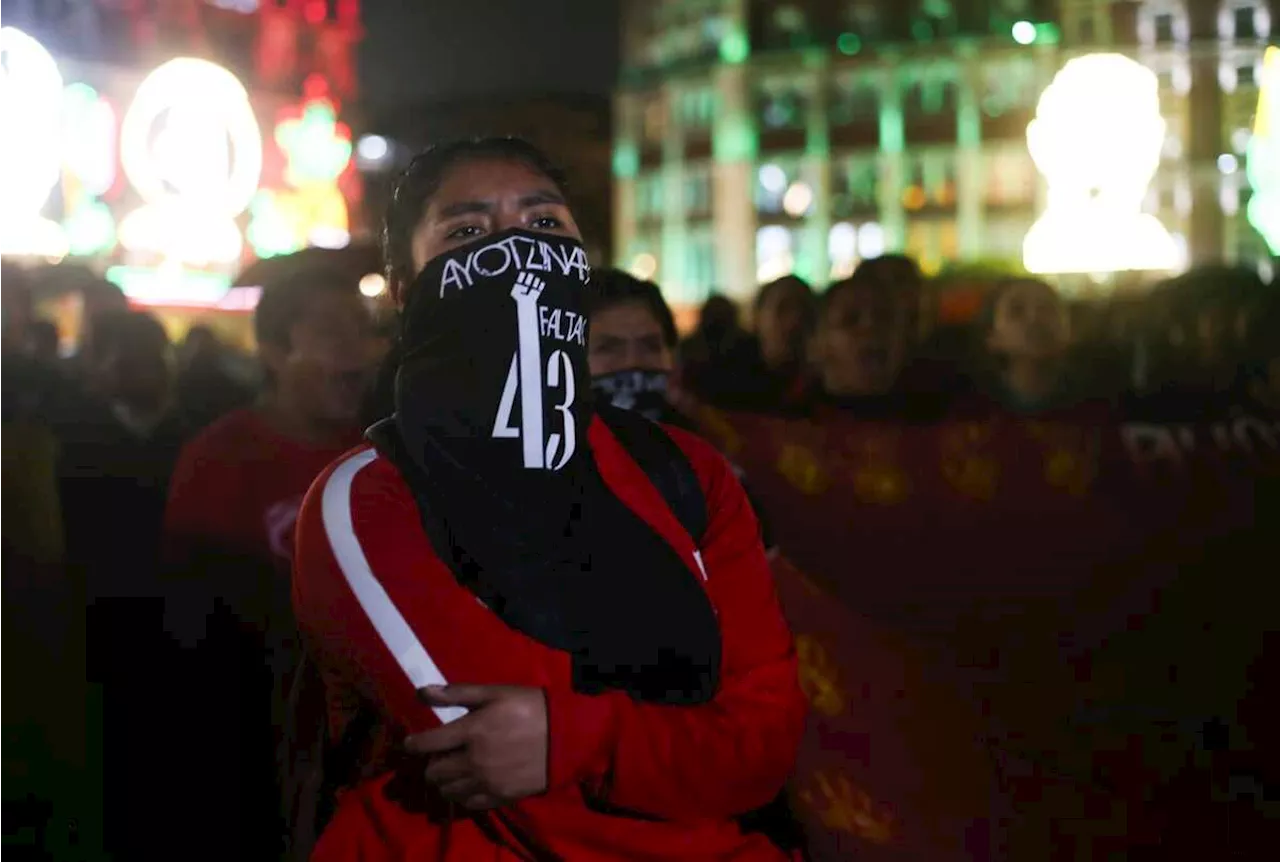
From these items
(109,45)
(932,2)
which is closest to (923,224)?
(932,2)

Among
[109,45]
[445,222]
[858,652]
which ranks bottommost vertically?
[858,652]

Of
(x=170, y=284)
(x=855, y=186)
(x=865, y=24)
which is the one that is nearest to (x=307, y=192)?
(x=170, y=284)

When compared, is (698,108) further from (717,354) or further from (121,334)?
(121,334)

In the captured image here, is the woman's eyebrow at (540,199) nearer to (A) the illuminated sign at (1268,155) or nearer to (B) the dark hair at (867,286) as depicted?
(B) the dark hair at (867,286)

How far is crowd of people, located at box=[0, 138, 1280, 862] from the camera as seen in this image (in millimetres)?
1603

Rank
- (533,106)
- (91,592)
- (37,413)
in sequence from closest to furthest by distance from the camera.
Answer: (91,592) → (37,413) → (533,106)

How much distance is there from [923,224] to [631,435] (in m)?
59.1

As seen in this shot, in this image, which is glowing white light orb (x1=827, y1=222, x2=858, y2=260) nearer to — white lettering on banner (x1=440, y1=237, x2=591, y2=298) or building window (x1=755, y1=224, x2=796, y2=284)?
building window (x1=755, y1=224, x2=796, y2=284)

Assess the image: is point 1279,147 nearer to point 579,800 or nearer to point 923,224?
point 579,800

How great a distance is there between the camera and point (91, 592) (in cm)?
359

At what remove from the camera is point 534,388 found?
1701mm

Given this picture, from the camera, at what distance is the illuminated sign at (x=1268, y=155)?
18.8 meters

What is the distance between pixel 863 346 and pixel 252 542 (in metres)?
2.19

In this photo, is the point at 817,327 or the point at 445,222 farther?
the point at 817,327
